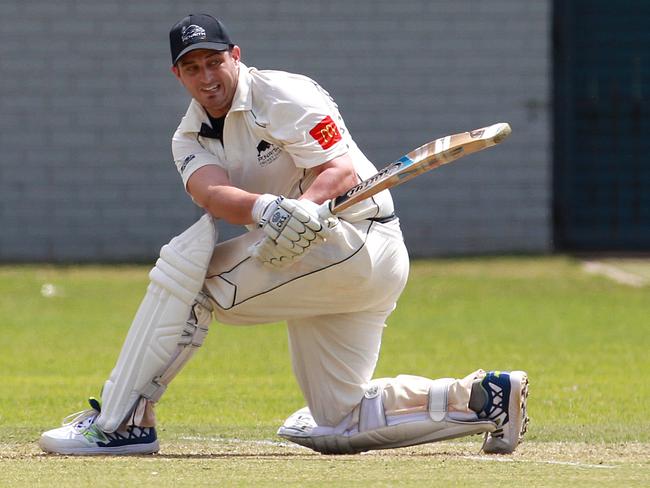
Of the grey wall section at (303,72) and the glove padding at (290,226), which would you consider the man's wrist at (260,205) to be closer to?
the glove padding at (290,226)

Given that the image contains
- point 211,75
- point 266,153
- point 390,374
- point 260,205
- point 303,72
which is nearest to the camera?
point 260,205

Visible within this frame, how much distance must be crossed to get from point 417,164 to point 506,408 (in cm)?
99

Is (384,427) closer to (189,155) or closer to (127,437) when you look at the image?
(127,437)

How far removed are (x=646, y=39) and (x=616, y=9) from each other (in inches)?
19.2

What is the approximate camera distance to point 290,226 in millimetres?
5293

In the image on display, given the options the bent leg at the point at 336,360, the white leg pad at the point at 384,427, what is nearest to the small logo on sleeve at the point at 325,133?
the bent leg at the point at 336,360

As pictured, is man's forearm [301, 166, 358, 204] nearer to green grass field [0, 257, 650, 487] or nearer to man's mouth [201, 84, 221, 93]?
man's mouth [201, 84, 221, 93]

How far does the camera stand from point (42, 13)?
16.1 m

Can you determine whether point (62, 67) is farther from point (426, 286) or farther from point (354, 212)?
point (354, 212)

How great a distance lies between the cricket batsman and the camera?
5.52m

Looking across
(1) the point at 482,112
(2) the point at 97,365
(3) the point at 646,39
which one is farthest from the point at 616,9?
(2) the point at 97,365

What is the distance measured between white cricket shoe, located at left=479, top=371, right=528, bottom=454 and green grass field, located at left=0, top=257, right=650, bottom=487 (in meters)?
0.09

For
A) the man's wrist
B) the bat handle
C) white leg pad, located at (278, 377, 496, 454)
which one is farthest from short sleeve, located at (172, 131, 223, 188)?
white leg pad, located at (278, 377, 496, 454)

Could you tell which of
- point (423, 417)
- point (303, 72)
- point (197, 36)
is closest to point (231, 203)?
point (197, 36)
